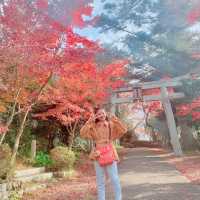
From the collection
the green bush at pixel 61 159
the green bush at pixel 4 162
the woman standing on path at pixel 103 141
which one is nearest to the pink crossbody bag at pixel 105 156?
the woman standing on path at pixel 103 141

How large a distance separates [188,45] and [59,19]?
10.7 m

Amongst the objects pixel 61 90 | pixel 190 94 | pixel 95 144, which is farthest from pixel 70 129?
pixel 95 144

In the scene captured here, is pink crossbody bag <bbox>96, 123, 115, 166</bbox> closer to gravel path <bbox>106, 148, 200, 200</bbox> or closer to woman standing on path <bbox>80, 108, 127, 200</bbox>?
woman standing on path <bbox>80, 108, 127, 200</bbox>

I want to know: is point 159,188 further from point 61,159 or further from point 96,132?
point 61,159

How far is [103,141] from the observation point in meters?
5.47

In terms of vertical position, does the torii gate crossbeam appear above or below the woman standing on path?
above

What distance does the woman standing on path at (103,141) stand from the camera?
5.34 m

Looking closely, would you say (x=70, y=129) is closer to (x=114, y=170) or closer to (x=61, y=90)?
(x=61, y=90)

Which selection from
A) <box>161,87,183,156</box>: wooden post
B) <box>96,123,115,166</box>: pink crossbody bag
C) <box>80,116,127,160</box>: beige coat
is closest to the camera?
<box>96,123,115,166</box>: pink crossbody bag

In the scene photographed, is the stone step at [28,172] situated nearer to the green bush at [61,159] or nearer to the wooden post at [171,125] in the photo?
the green bush at [61,159]

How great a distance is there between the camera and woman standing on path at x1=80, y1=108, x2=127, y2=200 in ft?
17.5

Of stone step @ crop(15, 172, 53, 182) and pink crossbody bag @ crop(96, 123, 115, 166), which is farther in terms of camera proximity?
stone step @ crop(15, 172, 53, 182)

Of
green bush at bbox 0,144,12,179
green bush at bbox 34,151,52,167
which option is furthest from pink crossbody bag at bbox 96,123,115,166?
green bush at bbox 34,151,52,167

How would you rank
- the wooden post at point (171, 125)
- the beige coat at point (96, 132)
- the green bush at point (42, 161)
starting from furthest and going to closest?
the wooden post at point (171, 125) < the green bush at point (42, 161) < the beige coat at point (96, 132)
